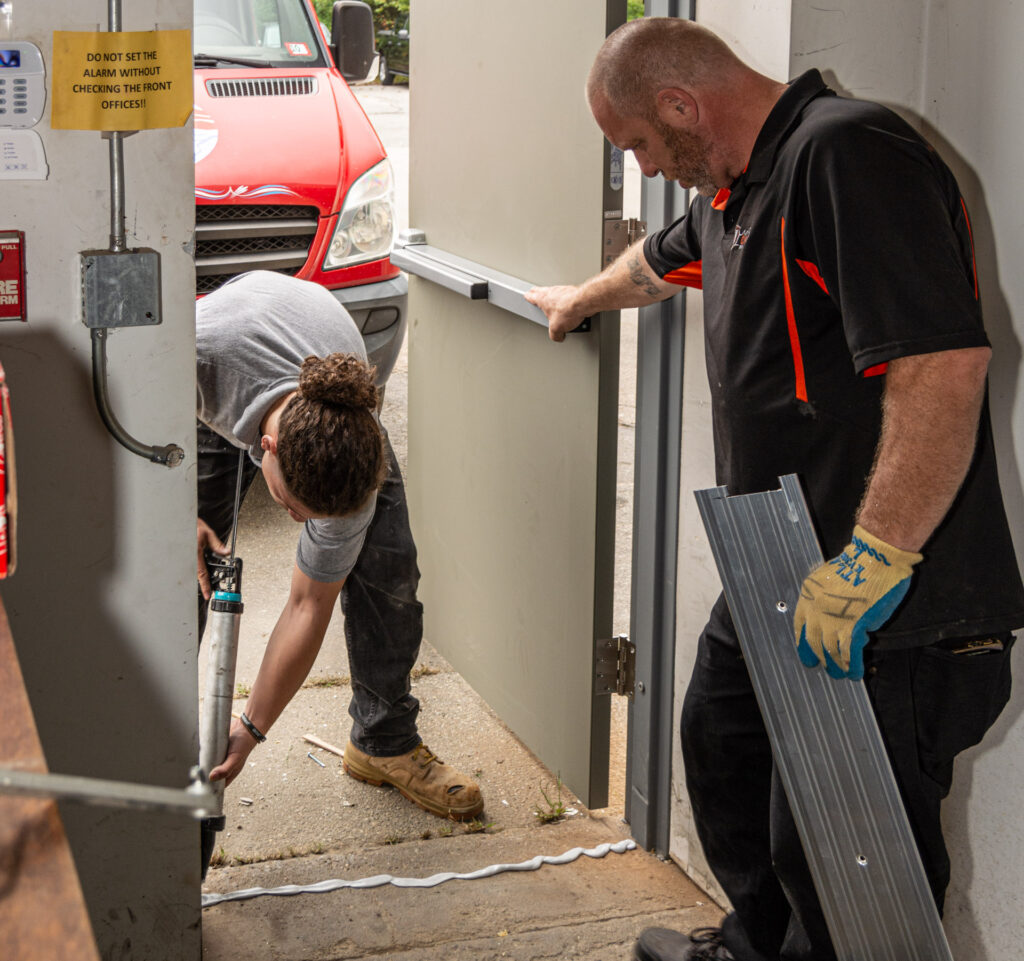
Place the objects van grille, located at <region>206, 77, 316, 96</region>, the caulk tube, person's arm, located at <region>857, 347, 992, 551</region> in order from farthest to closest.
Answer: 1. van grille, located at <region>206, 77, 316, 96</region>
2. the caulk tube
3. person's arm, located at <region>857, 347, 992, 551</region>

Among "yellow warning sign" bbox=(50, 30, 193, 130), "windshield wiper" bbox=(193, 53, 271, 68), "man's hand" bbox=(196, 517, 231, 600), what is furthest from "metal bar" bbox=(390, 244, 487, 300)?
"windshield wiper" bbox=(193, 53, 271, 68)

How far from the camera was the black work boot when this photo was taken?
2.51 metres

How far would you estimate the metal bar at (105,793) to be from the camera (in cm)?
86

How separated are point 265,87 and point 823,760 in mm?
4044

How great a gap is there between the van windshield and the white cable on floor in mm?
3625

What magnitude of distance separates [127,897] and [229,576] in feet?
2.10

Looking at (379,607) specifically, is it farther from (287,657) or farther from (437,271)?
(437,271)

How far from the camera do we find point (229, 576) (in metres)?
2.47

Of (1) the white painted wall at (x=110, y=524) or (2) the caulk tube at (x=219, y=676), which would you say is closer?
(1) the white painted wall at (x=110, y=524)

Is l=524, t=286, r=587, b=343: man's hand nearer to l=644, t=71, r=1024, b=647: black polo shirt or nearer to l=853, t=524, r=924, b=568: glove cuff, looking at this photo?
l=644, t=71, r=1024, b=647: black polo shirt

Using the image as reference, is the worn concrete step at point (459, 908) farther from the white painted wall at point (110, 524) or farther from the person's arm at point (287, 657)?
the person's arm at point (287, 657)

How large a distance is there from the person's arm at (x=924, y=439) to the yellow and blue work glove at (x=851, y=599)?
0.03m

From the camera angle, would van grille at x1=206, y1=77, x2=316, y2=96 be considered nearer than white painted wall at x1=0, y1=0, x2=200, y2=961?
No

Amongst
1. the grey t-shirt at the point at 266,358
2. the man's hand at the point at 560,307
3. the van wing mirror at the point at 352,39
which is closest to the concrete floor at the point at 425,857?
the grey t-shirt at the point at 266,358
